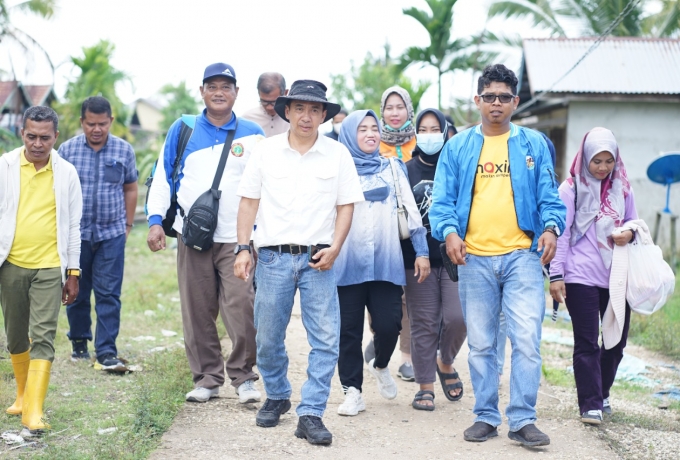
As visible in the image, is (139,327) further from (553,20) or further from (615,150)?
(553,20)

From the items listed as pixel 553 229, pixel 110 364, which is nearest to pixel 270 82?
pixel 110 364

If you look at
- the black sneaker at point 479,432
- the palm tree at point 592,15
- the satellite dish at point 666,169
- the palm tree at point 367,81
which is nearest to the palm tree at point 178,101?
the palm tree at point 367,81

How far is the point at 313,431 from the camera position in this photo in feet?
16.0

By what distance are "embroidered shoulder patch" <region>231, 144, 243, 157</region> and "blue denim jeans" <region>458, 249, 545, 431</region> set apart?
5.86ft

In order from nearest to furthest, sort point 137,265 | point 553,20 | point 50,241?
1. point 50,241
2. point 137,265
3. point 553,20

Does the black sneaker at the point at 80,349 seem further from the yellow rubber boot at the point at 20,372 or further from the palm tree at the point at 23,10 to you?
the palm tree at the point at 23,10

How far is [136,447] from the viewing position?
4574mm

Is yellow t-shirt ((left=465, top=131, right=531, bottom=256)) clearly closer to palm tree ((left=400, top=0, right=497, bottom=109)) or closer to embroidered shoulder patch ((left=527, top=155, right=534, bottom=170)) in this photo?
embroidered shoulder patch ((left=527, top=155, right=534, bottom=170))

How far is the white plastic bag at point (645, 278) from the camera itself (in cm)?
542

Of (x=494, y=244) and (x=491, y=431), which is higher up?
(x=494, y=244)

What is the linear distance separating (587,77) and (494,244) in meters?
12.1

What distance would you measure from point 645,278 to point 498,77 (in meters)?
1.69

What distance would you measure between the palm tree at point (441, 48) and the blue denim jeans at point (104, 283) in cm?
1801

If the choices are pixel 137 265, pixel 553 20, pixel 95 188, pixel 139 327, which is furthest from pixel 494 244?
pixel 553 20
